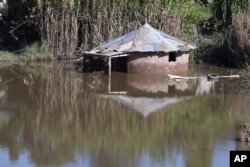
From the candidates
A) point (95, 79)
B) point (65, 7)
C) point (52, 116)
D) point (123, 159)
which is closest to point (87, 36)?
point (65, 7)

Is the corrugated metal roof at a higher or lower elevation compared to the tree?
lower

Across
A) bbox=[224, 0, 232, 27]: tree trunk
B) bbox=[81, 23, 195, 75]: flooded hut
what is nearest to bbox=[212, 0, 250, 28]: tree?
bbox=[224, 0, 232, 27]: tree trunk

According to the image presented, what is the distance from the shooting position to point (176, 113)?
15461mm

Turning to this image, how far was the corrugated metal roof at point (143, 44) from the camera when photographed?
66.2 ft

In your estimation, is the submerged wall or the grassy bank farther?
the grassy bank

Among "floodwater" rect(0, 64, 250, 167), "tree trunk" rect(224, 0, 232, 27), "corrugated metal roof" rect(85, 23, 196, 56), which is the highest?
"tree trunk" rect(224, 0, 232, 27)

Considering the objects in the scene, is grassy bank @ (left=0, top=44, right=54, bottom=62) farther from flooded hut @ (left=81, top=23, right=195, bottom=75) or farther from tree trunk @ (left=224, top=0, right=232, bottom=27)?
tree trunk @ (left=224, top=0, right=232, bottom=27)

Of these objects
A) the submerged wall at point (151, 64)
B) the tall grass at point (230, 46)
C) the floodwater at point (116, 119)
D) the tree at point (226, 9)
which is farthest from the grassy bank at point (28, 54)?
the tree at point (226, 9)

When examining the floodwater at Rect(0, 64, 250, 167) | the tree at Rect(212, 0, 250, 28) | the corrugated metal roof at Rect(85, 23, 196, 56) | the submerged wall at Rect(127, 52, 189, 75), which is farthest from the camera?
the tree at Rect(212, 0, 250, 28)

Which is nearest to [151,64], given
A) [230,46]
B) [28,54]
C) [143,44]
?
[143,44]

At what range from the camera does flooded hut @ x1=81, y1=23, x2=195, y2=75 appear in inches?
796

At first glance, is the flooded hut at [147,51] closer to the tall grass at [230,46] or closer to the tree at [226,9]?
the tall grass at [230,46]

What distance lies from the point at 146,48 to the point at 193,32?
414 centimetres

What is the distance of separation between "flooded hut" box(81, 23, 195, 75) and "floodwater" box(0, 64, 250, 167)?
46 cm
